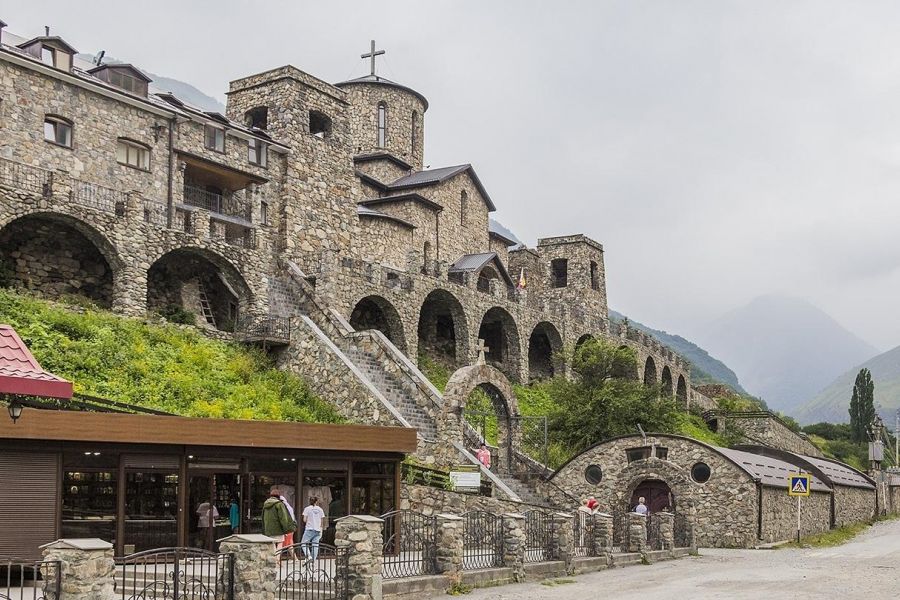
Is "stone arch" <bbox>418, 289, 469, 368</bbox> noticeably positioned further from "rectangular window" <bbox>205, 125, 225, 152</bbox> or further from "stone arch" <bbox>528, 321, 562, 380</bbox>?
"rectangular window" <bbox>205, 125, 225, 152</bbox>

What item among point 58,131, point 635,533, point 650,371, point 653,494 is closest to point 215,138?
point 58,131

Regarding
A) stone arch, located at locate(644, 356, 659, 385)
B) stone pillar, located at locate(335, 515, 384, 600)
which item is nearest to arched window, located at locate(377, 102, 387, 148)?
stone arch, located at locate(644, 356, 659, 385)

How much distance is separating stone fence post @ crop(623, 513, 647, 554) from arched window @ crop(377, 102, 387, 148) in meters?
38.4

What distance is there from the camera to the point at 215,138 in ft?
128

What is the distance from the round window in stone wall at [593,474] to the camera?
3209 cm

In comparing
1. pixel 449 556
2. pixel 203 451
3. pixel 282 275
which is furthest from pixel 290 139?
pixel 449 556

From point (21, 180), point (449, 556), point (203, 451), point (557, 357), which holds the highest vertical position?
point (21, 180)

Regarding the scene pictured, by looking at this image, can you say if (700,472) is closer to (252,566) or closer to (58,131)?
(252,566)

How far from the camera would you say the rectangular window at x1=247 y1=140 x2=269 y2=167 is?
133ft

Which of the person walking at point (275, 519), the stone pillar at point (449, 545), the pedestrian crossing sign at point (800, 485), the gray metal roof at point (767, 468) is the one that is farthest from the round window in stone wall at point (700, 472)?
the person walking at point (275, 519)

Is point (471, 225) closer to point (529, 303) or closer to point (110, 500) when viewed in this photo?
point (529, 303)

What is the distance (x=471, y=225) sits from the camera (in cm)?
5825

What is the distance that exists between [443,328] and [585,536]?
26364 mm

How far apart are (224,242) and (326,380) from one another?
6396 millimetres
